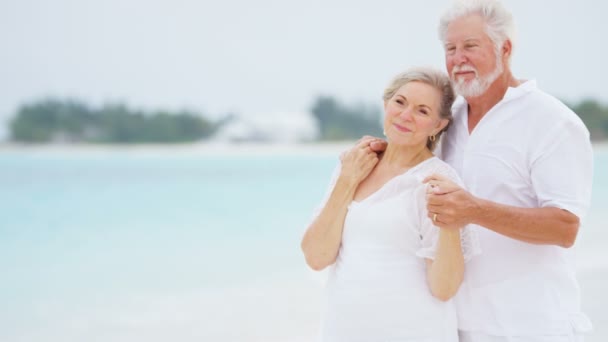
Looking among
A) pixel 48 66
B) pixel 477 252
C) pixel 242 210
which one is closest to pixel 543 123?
pixel 477 252

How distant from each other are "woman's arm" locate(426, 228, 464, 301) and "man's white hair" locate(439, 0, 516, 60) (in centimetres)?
72

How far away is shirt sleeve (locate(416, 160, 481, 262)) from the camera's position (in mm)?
2271

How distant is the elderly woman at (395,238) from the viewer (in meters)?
2.32

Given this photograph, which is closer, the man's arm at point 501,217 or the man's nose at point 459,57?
the man's arm at point 501,217

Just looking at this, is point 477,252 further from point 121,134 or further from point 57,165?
point 121,134

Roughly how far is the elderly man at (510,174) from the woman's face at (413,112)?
0.45ft

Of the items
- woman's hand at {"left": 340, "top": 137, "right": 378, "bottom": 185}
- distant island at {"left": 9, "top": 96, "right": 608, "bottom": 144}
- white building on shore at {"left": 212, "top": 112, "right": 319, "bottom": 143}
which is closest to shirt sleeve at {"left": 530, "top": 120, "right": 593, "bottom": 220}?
woman's hand at {"left": 340, "top": 137, "right": 378, "bottom": 185}

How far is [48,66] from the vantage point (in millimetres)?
59531

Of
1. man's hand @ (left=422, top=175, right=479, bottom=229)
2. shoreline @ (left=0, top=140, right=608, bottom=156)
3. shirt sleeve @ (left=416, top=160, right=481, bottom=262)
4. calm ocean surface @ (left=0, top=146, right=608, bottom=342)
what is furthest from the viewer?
shoreline @ (left=0, top=140, right=608, bottom=156)

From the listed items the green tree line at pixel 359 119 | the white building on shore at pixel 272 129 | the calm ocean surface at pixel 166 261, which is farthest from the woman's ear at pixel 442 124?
the white building on shore at pixel 272 129

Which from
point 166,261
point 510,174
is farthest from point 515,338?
point 166,261

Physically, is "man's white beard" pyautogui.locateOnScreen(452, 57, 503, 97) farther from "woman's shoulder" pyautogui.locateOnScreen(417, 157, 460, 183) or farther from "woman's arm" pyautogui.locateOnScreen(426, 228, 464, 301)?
"woman's arm" pyautogui.locateOnScreen(426, 228, 464, 301)

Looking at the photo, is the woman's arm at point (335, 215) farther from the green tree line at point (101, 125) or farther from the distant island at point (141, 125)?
the green tree line at point (101, 125)

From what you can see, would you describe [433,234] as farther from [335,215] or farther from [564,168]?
[564,168]
